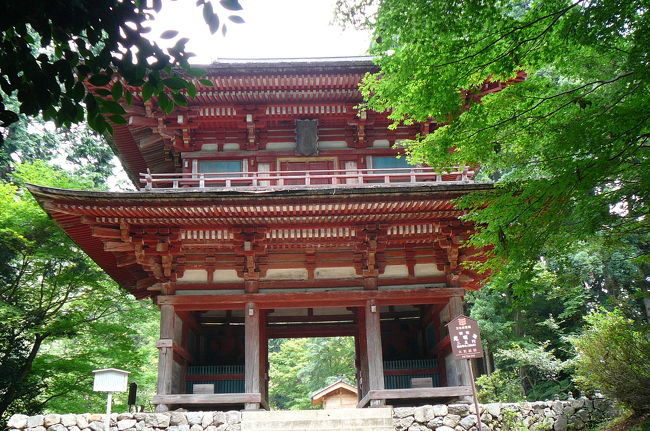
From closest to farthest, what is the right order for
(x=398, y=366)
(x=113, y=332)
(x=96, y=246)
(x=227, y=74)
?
(x=96, y=246)
(x=227, y=74)
(x=398, y=366)
(x=113, y=332)

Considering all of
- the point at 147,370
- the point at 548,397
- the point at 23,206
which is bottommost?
the point at 548,397

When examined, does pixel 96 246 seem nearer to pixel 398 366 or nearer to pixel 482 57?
pixel 398 366

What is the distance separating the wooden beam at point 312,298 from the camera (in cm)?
1101

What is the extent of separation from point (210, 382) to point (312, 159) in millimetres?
6364

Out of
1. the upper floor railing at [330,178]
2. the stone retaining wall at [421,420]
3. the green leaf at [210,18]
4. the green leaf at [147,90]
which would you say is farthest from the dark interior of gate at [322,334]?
the green leaf at [210,18]

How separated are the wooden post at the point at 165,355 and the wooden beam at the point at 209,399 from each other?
138 mm

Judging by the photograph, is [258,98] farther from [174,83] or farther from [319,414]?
[174,83]

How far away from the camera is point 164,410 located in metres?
10.0

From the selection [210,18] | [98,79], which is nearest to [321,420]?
[98,79]

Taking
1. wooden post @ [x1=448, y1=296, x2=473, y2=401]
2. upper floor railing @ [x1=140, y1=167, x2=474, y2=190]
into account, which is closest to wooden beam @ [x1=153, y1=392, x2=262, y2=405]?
wooden post @ [x1=448, y1=296, x2=473, y2=401]

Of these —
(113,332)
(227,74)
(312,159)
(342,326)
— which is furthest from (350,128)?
(113,332)

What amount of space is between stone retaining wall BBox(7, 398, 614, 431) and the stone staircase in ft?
0.78

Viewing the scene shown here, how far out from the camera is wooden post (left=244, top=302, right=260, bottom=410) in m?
10.2

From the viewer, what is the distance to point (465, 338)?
918 centimetres
